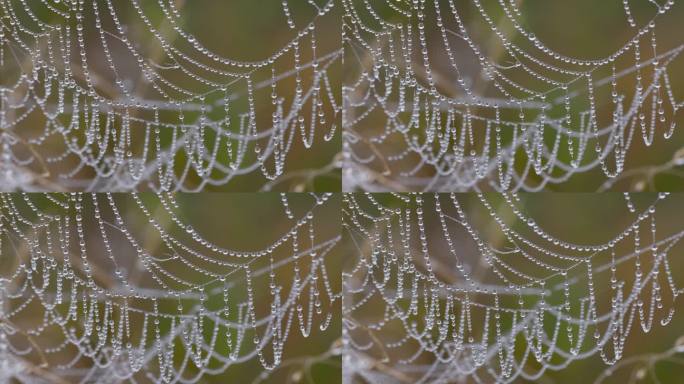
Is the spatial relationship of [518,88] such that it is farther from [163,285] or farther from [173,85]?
[163,285]

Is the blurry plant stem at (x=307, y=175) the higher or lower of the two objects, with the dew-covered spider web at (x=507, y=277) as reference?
higher

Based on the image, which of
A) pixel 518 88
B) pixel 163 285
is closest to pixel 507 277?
pixel 518 88

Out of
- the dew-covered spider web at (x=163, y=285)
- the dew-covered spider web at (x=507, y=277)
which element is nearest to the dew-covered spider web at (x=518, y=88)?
the dew-covered spider web at (x=507, y=277)

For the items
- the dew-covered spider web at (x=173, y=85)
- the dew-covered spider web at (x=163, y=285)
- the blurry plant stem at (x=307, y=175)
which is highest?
the dew-covered spider web at (x=173, y=85)

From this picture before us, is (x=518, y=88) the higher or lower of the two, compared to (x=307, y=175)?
higher

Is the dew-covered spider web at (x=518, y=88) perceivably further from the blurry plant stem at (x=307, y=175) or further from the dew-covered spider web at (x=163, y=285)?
the dew-covered spider web at (x=163, y=285)

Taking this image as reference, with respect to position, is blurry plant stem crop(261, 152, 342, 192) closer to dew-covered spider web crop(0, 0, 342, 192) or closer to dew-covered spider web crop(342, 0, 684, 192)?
dew-covered spider web crop(0, 0, 342, 192)
